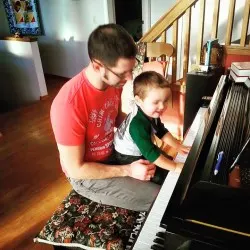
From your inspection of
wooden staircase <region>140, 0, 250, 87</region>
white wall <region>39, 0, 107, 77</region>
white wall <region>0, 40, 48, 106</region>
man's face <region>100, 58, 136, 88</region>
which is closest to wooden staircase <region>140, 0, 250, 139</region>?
wooden staircase <region>140, 0, 250, 87</region>

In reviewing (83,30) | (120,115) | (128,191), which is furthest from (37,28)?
(128,191)

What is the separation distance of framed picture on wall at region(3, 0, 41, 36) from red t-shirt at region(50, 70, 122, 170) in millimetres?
5394

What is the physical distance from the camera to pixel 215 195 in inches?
23.1

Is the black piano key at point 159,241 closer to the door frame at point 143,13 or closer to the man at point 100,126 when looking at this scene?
the man at point 100,126

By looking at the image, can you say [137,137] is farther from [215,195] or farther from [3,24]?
[3,24]

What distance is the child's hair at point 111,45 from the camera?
1030 millimetres

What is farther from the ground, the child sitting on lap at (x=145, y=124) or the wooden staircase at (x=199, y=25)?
the wooden staircase at (x=199, y=25)

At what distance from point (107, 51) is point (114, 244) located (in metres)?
0.83

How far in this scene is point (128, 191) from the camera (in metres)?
1.26

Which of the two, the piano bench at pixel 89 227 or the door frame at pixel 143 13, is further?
the door frame at pixel 143 13

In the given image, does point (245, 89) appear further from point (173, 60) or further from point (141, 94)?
point (173, 60)

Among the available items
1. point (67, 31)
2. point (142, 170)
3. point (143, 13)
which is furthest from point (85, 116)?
point (67, 31)

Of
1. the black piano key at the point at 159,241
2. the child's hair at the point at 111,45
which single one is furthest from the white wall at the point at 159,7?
the black piano key at the point at 159,241

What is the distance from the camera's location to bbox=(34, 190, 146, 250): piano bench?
1104mm
